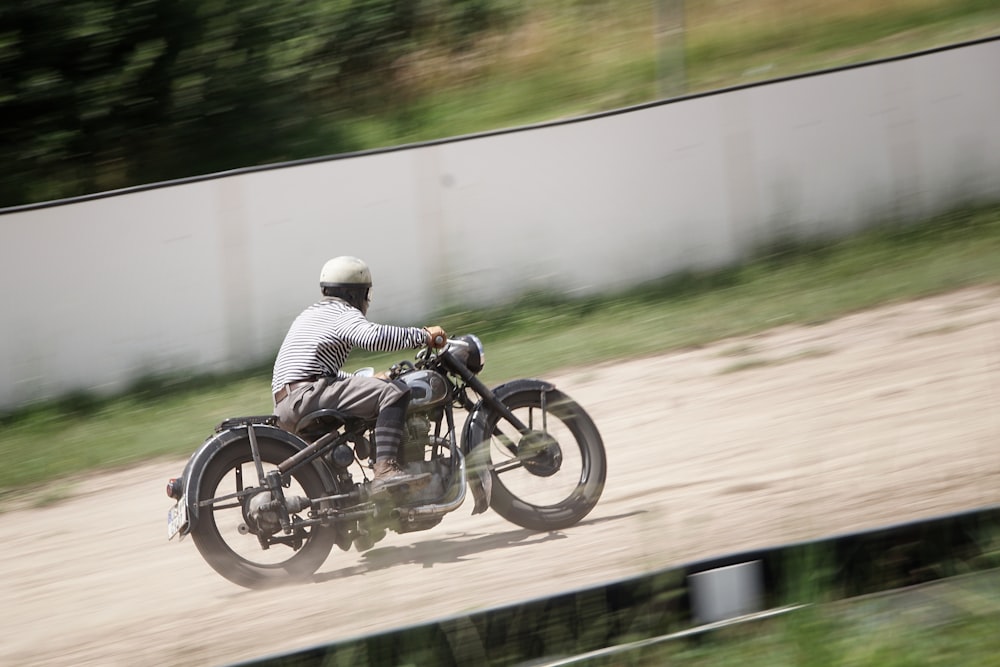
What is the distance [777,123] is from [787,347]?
307cm

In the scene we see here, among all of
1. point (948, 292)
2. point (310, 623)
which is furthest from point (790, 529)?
point (948, 292)

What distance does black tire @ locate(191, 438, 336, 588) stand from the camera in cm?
604

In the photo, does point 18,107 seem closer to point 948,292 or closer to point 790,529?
point 948,292

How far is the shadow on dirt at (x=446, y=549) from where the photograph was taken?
20.7 ft

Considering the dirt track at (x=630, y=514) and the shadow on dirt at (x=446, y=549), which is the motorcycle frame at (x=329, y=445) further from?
the dirt track at (x=630, y=514)

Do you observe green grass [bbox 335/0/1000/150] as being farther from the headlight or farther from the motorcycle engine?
the motorcycle engine

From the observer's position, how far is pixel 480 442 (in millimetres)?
6312

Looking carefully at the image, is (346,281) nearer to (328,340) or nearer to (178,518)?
(328,340)

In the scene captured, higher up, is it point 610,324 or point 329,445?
point 610,324

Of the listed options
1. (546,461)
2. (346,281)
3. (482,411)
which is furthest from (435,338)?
(546,461)

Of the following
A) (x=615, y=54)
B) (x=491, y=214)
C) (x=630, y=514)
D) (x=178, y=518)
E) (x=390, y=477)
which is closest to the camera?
(x=178, y=518)

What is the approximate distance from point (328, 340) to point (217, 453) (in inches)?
32.6

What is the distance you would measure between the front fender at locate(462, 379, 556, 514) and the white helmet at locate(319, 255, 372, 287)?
0.95 metres

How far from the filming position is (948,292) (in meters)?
10.9
